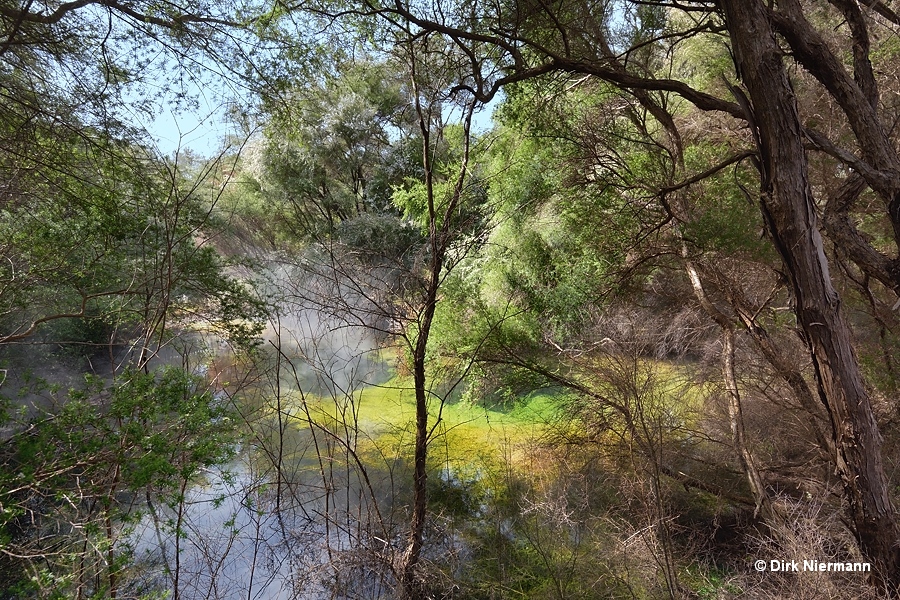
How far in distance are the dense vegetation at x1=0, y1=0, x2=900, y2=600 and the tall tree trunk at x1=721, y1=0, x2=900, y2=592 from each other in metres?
0.01

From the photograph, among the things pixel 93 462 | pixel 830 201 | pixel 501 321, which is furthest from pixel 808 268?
pixel 93 462

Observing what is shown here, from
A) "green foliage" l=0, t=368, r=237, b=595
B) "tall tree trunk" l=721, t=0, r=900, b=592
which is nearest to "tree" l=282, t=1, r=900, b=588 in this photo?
"tall tree trunk" l=721, t=0, r=900, b=592

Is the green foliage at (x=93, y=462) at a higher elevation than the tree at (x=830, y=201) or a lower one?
lower

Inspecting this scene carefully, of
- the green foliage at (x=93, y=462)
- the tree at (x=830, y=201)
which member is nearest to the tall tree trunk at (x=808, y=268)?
the tree at (x=830, y=201)

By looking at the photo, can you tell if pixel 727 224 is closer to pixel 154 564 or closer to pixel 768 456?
pixel 768 456

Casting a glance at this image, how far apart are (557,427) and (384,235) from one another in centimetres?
542

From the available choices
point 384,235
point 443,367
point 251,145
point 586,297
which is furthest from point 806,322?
point 251,145

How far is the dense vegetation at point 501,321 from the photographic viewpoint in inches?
99.4

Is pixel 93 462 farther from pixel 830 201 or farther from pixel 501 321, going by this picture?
pixel 830 201

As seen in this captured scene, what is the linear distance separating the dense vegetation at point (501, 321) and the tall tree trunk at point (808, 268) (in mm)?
14

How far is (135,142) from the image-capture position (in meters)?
3.22

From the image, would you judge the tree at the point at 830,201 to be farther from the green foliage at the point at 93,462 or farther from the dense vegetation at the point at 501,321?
the green foliage at the point at 93,462

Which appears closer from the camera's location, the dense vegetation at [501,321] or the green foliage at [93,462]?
the green foliage at [93,462]

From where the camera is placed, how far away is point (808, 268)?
2.54 meters
